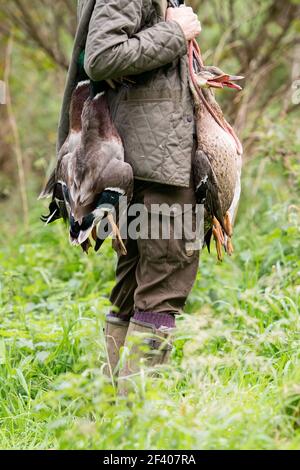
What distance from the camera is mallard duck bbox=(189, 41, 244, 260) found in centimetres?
346

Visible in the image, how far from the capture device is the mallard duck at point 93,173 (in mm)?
3334

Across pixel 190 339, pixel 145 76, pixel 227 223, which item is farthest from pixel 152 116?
pixel 190 339

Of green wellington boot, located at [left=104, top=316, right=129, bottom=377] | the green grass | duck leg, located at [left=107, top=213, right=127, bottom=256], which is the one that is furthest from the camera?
green wellington boot, located at [left=104, top=316, right=129, bottom=377]

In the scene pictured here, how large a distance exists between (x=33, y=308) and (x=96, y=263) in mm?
763

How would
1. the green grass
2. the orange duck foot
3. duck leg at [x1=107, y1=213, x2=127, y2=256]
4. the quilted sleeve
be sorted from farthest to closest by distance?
the orange duck foot < duck leg at [x1=107, y1=213, x2=127, y2=256] < the quilted sleeve < the green grass

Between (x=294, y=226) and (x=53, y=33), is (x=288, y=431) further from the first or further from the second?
→ (x=53, y=33)

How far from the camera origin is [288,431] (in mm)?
2984

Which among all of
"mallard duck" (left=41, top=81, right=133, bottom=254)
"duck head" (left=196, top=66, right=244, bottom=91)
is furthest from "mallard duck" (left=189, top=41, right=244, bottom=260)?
"mallard duck" (left=41, top=81, right=133, bottom=254)

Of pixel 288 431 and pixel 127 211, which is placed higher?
pixel 127 211

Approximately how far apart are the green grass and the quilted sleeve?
1.04m

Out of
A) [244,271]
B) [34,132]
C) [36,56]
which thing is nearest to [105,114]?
[244,271]

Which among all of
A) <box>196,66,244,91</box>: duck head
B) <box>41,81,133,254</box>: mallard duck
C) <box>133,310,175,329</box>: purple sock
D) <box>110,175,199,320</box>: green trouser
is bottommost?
<box>133,310,175,329</box>: purple sock

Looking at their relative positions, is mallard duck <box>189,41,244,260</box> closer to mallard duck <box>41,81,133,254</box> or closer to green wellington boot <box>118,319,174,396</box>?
mallard duck <box>41,81,133,254</box>

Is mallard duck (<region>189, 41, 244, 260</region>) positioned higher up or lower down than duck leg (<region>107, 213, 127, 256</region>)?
higher up
